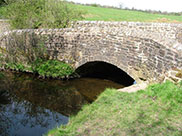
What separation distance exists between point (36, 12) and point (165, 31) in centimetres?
886

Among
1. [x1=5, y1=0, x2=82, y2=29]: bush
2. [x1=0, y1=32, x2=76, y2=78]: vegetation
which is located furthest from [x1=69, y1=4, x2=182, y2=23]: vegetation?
[x1=0, y1=32, x2=76, y2=78]: vegetation

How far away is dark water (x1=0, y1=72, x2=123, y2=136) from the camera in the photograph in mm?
5916

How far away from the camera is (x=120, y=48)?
7.20 meters

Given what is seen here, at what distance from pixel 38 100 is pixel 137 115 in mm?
4405

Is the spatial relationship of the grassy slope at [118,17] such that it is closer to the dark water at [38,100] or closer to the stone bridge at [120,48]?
the stone bridge at [120,48]

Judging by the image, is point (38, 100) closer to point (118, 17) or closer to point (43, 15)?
point (43, 15)

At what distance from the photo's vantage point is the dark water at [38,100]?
5916 mm

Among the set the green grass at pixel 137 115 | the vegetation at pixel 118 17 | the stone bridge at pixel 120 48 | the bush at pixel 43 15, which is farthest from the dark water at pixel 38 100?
the vegetation at pixel 118 17

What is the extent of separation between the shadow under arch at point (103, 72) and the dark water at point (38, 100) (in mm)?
472

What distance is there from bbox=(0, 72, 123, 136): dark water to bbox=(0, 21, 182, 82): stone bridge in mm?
1328

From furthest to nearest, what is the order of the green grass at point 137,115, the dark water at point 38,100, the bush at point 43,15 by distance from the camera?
the bush at point 43,15 → the dark water at point 38,100 → the green grass at point 137,115

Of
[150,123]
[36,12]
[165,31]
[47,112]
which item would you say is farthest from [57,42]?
[165,31]

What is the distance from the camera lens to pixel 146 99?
5039 millimetres

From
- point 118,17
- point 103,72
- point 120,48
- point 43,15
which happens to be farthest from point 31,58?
point 118,17
